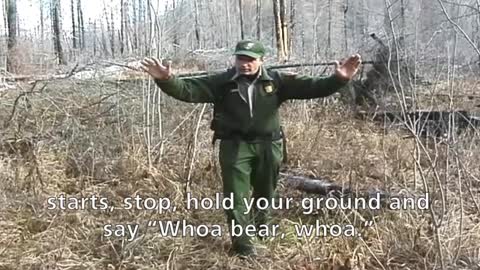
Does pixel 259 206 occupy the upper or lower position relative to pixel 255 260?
upper

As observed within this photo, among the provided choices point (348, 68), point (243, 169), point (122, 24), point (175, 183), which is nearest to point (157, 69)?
point (243, 169)

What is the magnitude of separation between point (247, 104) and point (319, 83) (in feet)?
1.53

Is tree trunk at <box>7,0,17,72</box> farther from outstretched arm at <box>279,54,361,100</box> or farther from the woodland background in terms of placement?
outstretched arm at <box>279,54,361,100</box>

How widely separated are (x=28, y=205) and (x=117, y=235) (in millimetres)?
1048

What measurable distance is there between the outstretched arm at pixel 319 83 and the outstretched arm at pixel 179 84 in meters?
0.47

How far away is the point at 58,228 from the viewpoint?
420 cm

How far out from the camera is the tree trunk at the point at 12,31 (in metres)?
12.8

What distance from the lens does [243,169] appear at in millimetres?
3654

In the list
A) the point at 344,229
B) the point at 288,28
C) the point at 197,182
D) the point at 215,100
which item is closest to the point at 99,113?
the point at 197,182

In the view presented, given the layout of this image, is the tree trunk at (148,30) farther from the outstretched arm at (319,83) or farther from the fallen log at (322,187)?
the outstretched arm at (319,83)

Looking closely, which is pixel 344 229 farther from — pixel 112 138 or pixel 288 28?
pixel 288 28

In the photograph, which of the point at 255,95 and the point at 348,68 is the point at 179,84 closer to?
the point at 255,95

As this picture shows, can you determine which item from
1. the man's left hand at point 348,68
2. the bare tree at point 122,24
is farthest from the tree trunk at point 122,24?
the man's left hand at point 348,68

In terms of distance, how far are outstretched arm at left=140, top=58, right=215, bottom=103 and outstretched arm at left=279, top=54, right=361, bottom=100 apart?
0.47 m
